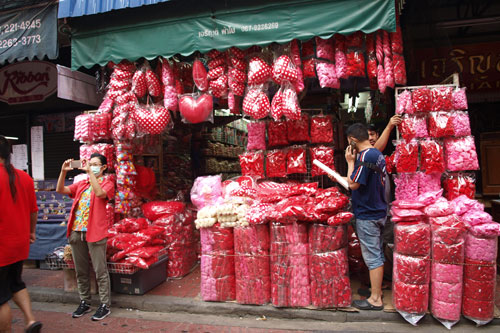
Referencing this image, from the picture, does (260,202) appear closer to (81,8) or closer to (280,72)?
(280,72)

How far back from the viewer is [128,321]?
3.98 m

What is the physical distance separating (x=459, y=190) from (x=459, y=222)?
811mm

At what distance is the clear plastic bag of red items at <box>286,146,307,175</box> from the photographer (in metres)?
4.75

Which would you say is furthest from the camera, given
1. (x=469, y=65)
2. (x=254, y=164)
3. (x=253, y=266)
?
(x=469, y=65)

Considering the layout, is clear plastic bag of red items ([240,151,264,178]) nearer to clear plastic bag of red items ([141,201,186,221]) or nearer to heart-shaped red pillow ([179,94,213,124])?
heart-shaped red pillow ([179,94,213,124])

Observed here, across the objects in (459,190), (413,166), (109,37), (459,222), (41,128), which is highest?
(109,37)

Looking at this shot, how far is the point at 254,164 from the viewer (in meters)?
4.89

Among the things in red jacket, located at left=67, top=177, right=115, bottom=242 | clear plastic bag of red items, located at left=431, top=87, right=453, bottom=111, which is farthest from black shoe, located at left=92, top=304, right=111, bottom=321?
clear plastic bag of red items, located at left=431, top=87, right=453, bottom=111

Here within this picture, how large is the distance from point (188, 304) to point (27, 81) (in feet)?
19.0

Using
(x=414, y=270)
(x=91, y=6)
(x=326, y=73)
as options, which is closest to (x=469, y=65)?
(x=326, y=73)

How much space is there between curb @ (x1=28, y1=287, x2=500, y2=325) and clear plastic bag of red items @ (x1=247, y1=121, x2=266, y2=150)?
223 centimetres

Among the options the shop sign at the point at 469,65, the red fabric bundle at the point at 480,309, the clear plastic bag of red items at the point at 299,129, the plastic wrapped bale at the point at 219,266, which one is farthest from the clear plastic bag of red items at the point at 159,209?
the shop sign at the point at 469,65

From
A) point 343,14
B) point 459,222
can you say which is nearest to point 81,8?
point 343,14

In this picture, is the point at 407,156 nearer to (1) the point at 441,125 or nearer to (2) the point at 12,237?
(1) the point at 441,125
